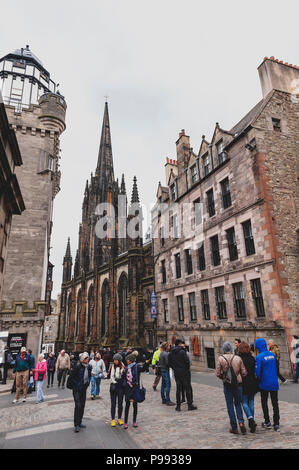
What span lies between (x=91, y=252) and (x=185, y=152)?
108 feet

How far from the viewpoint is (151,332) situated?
2966 centimetres

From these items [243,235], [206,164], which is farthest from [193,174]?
[243,235]

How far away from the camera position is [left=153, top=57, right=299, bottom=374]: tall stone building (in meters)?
14.1

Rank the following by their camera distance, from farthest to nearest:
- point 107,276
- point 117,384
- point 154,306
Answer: point 107,276, point 154,306, point 117,384

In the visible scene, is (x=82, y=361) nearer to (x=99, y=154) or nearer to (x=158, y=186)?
(x=158, y=186)

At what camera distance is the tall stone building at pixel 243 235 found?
14.1 metres

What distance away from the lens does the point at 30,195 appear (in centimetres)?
2170

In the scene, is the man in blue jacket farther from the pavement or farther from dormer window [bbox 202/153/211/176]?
dormer window [bbox 202/153/211/176]

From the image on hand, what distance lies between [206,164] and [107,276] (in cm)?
2430

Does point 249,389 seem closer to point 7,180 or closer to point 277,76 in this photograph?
point 7,180

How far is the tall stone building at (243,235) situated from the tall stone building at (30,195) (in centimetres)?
1006

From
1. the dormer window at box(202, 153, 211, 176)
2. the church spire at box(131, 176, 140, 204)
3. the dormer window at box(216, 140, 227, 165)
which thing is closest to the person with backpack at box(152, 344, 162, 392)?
the dormer window at box(216, 140, 227, 165)

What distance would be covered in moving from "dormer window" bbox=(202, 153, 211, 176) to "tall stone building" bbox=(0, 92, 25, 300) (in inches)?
502
